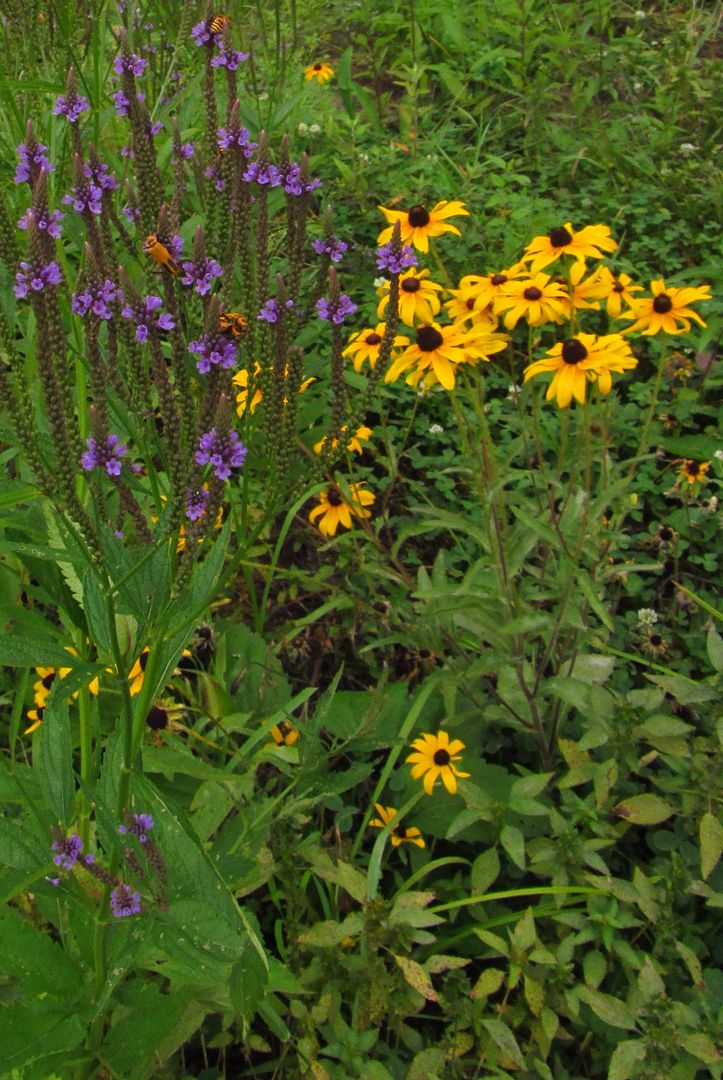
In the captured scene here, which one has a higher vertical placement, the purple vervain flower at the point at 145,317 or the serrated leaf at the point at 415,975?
the purple vervain flower at the point at 145,317

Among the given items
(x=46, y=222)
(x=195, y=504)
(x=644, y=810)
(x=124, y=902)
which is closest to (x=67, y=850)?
(x=124, y=902)

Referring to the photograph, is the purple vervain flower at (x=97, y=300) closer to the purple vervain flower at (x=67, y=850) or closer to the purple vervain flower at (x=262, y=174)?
the purple vervain flower at (x=262, y=174)

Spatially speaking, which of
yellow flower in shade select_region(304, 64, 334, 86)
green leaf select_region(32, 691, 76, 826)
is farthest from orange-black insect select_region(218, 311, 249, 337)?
→ yellow flower in shade select_region(304, 64, 334, 86)

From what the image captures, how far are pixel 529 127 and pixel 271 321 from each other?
3.04 m

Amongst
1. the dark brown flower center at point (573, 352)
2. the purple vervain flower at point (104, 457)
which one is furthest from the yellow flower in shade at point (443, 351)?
the purple vervain flower at point (104, 457)

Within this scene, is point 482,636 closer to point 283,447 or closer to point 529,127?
point 283,447

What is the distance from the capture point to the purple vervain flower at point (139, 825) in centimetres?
117

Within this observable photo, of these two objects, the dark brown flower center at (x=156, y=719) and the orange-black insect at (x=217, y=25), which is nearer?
the orange-black insect at (x=217, y=25)

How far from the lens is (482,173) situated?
375 centimetres

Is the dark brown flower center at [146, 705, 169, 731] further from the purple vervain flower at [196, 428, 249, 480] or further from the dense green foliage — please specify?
the purple vervain flower at [196, 428, 249, 480]

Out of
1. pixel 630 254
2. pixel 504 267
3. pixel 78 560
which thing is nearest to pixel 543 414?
pixel 504 267

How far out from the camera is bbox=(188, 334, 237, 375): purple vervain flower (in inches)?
44.3

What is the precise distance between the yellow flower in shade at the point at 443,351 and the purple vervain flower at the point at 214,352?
0.68m

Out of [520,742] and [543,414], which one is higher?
[543,414]
